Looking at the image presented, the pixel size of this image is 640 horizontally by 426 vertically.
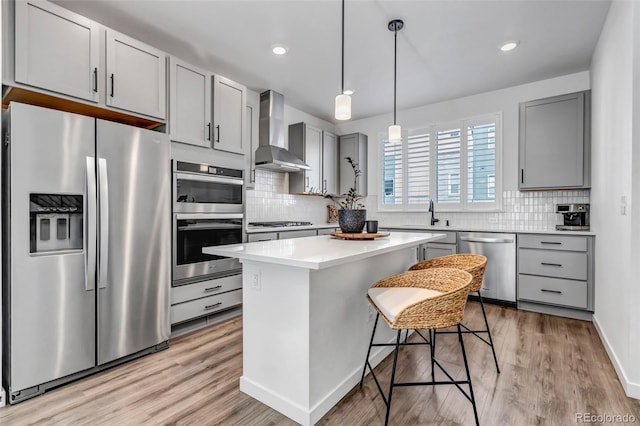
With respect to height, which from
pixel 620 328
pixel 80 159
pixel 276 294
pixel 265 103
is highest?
pixel 265 103

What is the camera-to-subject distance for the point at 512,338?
109 inches

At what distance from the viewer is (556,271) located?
3.38 metres

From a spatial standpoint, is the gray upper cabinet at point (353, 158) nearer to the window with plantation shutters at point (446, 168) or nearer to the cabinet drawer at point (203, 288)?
the window with plantation shutters at point (446, 168)

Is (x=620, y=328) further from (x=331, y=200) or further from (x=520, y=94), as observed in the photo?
(x=331, y=200)

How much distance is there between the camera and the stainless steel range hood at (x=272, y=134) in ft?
13.1

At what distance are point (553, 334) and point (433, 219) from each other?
2058mm

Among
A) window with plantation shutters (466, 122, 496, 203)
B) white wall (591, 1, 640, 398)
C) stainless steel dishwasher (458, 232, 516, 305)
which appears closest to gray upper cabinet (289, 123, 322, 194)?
window with plantation shutters (466, 122, 496, 203)

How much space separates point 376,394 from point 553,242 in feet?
8.94

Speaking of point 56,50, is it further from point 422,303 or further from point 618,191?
point 618,191

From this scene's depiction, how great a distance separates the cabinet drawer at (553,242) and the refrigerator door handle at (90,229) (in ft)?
13.2

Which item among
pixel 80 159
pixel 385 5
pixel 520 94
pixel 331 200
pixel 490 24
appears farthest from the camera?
pixel 331 200

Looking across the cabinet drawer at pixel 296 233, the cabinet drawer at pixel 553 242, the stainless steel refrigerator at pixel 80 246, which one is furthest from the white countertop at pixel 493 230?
the stainless steel refrigerator at pixel 80 246

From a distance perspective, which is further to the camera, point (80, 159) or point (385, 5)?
point (385, 5)

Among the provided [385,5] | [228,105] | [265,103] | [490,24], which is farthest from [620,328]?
[265,103]
